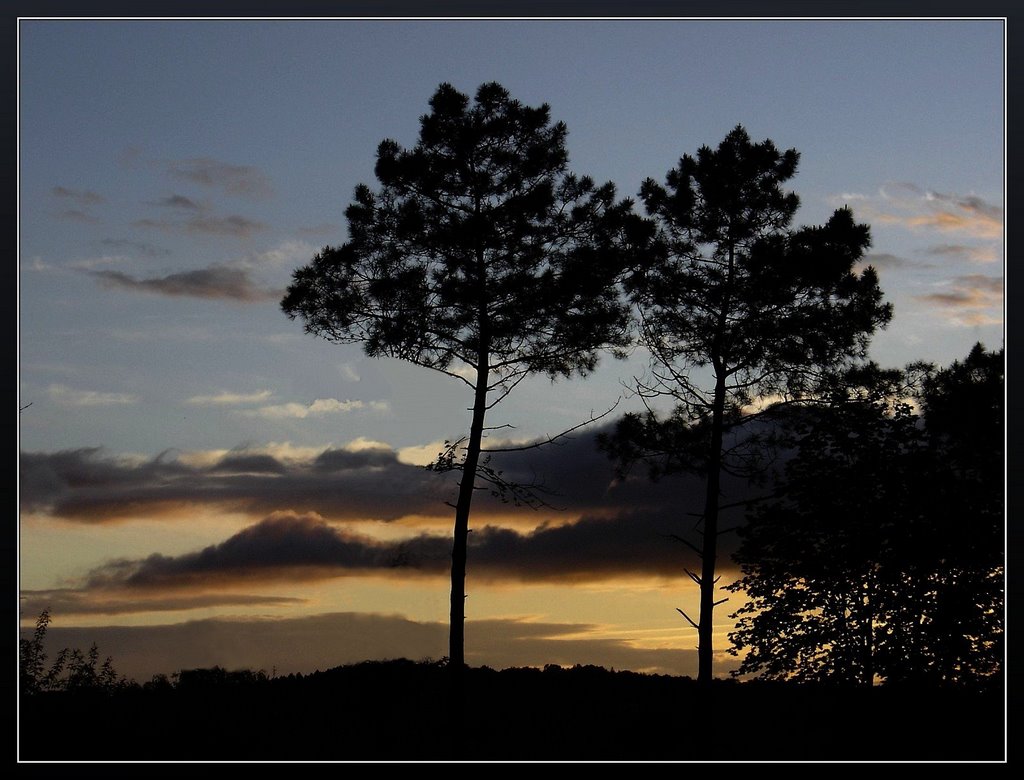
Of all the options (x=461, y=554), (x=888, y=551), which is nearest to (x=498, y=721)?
(x=461, y=554)

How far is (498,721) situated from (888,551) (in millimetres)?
10519

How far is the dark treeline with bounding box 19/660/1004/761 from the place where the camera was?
1952 centimetres

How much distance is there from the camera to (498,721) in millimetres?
21219

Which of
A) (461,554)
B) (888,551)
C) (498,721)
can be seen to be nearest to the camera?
(461,554)

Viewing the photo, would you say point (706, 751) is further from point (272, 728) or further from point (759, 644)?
point (272, 728)

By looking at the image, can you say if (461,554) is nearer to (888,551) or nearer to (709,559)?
(709,559)

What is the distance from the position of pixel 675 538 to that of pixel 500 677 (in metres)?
8.50

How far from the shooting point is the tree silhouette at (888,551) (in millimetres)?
23547

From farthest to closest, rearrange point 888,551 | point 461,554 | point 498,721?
point 888,551
point 498,721
point 461,554

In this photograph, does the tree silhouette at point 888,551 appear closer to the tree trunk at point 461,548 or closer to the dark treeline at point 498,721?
the dark treeline at point 498,721

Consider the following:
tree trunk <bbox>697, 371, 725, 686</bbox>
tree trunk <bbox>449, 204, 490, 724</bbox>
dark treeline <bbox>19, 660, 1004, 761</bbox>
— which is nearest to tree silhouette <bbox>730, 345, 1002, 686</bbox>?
dark treeline <bbox>19, 660, 1004, 761</bbox>

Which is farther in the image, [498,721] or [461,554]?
[498,721]

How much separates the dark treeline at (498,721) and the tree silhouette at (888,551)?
97 centimetres

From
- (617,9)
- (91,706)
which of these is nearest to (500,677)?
(91,706)
